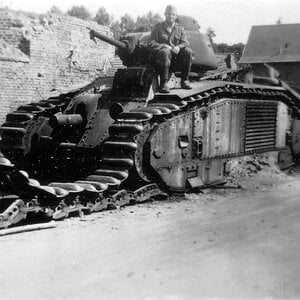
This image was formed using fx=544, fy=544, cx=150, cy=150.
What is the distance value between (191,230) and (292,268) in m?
1.81

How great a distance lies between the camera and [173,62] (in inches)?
397

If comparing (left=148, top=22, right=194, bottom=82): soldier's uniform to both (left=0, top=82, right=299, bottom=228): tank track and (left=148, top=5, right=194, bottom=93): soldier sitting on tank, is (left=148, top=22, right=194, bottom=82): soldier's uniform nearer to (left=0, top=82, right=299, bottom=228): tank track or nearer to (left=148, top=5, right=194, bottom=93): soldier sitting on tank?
(left=148, top=5, right=194, bottom=93): soldier sitting on tank

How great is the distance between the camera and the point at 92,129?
9422mm

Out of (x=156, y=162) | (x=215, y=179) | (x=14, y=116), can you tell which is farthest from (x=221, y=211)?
(x=14, y=116)

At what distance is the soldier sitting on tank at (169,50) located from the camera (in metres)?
9.58

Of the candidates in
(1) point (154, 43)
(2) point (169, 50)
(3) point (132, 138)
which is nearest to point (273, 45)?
(1) point (154, 43)

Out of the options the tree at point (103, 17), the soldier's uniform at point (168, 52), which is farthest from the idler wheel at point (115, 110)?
the tree at point (103, 17)

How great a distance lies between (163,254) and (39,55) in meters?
11.9

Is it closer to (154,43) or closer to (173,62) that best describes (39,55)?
(154,43)

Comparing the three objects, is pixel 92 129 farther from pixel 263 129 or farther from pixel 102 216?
pixel 263 129

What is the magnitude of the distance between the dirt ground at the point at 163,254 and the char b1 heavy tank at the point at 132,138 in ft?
1.42

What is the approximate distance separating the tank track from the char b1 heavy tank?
0.01m

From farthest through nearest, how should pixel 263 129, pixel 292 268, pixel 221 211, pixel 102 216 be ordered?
pixel 263 129 → pixel 221 211 → pixel 102 216 → pixel 292 268

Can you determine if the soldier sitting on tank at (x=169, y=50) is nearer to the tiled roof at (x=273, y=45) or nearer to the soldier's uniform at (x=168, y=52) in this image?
the soldier's uniform at (x=168, y=52)
